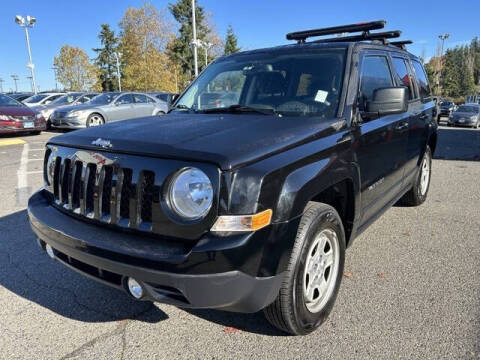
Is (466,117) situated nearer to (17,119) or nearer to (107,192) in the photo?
(17,119)

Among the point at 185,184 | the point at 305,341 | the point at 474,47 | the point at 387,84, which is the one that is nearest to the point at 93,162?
the point at 185,184

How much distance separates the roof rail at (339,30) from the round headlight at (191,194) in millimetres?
2814

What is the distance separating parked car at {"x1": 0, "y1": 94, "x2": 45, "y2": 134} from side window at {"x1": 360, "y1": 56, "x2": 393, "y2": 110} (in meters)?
12.5

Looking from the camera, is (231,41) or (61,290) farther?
(231,41)

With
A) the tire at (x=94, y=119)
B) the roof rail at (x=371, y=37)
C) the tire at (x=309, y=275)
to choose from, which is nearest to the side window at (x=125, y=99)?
the tire at (x=94, y=119)

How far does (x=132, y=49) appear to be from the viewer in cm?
5028

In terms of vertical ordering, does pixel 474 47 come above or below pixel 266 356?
above

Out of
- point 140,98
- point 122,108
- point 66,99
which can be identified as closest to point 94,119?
point 122,108

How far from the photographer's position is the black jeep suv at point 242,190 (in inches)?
78.5

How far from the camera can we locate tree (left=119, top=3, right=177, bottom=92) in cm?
4666

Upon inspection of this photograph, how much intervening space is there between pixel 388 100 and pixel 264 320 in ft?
6.01

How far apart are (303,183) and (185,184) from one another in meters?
0.67

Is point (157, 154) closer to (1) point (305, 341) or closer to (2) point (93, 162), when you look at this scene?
(2) point (93, 162)

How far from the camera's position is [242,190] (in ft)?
6.56
